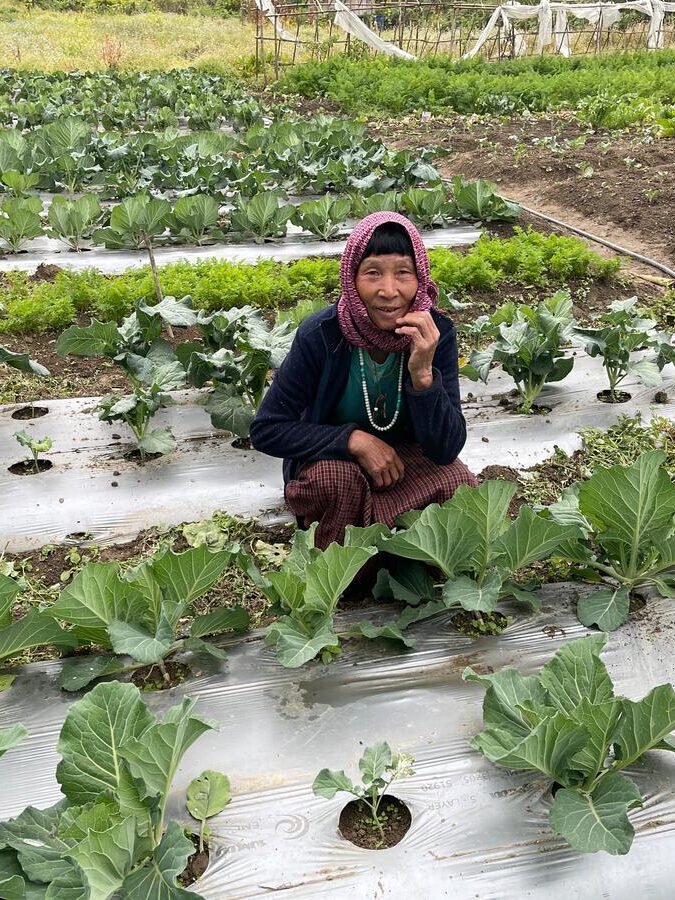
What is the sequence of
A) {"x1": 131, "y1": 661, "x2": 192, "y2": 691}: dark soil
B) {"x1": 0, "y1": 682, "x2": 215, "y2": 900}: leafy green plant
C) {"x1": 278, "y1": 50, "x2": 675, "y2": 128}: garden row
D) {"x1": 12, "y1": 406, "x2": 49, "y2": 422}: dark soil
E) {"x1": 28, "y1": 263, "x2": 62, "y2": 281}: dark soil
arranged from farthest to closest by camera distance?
{"x1": 278, "y1": 50, "x2": 675, "y2": 128}: garden row, {"x1": 28, "y1": 263, "x2": 62, "y2": 281}: dark soil, {"x1": 12, "y1": 406, "x2": 49, "y2": 422}: dark soil, {"x1": 131, "y1": 661, "x2": 192, "y2": 691}: dark soil, {"x1": 0, "y1": 682, "x2": 215, "y2": 900}: leafy green plant

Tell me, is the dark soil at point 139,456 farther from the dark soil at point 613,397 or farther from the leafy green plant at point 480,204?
the leafy green plant at point 480,204

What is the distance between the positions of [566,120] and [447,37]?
60.0ft

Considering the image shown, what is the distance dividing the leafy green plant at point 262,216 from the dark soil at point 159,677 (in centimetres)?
443

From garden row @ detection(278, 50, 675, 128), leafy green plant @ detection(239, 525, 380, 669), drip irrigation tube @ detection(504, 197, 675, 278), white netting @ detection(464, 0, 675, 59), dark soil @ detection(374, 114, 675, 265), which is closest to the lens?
leafy green plant @ detection(239, 525, 380, 669)

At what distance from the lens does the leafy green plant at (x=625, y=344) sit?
11.9 ft

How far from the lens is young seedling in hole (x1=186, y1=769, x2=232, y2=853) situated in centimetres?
175

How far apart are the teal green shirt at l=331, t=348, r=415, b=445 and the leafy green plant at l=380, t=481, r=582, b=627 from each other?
0.44 metres

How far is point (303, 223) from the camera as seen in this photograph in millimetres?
6254

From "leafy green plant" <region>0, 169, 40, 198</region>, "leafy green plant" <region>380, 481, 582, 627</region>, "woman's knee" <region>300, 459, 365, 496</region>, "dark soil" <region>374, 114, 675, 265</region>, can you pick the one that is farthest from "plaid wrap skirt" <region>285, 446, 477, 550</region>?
"leafy green plant" <region>0, 169, 40, 198</region>

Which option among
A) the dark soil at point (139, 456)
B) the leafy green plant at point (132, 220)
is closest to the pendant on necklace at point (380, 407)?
the dark soil at point (139, 456)

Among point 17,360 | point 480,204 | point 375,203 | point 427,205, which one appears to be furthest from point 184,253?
point 17,360

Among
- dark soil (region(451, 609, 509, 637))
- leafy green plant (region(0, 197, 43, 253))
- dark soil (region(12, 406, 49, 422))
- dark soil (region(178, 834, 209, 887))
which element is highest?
leafy green plant (region(0, 197, 43, 253))

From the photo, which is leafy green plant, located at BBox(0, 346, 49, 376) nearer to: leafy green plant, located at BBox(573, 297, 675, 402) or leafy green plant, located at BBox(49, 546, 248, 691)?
leafy green plant, located at BBox(49, 546, 248, 691)

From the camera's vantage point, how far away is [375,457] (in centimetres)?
248
